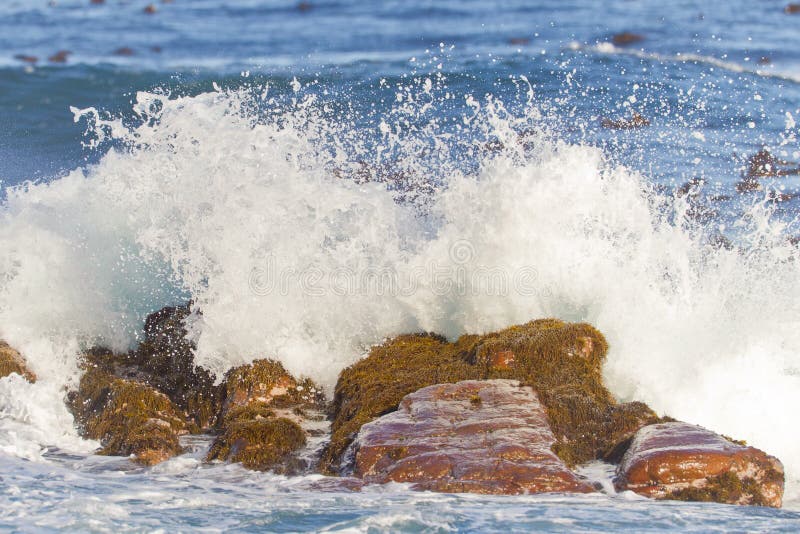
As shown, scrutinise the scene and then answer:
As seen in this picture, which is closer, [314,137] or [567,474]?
[567,474]

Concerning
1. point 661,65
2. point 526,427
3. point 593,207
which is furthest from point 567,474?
point 661,65

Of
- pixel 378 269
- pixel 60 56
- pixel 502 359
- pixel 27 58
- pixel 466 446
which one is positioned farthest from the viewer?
pixel 60 56

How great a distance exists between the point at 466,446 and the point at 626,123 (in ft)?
34.6

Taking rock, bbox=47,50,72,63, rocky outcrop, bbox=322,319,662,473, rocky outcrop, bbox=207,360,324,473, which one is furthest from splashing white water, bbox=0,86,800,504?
rock, bbox=47,50,72,63

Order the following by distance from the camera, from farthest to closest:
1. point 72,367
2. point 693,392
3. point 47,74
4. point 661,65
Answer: point 47,74
point 661,65
point 72,367
point 693,392

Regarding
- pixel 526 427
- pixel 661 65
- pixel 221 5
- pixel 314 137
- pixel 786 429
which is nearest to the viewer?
pixel 526 427

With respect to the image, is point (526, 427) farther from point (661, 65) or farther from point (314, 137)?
point (661, 65)

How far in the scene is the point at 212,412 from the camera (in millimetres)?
7496

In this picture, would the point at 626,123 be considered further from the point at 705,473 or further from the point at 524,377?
the point at 705,473

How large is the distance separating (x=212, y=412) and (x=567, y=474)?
332cm

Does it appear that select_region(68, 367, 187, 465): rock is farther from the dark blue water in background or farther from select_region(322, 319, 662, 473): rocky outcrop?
the dark blue water in background

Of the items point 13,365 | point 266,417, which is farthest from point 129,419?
point 13,365

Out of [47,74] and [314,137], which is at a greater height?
[47,74]

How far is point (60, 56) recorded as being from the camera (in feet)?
70.3
